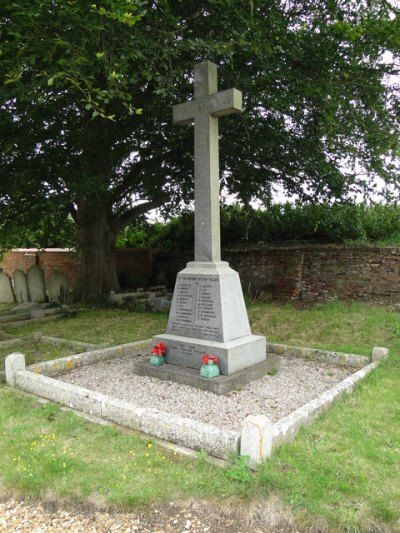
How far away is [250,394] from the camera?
16.5 feet

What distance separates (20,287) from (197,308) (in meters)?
10.8

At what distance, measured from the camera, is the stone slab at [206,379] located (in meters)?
5.04

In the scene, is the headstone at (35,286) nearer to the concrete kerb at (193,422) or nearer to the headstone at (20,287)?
the headstone at (20,287)

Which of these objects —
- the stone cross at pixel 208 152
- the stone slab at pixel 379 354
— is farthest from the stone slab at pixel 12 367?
the stone slab at pixel 379 354

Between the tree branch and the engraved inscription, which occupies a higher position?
the tree branch

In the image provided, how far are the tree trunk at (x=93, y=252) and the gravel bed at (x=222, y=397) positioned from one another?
7.16 m

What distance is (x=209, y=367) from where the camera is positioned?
5176 millimetres

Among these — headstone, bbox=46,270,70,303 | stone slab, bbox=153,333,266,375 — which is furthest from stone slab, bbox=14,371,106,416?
headstone, bbox=46,270,70,303

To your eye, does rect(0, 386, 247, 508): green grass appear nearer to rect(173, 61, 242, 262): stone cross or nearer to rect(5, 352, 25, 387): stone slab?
rect(5, 352, 25, 387): stone slab

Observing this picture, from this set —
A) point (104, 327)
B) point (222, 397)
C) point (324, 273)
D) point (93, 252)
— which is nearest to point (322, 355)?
point (222, 397)

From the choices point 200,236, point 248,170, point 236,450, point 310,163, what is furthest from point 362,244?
point 236,450

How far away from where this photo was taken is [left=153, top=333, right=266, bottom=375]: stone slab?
5297 mm

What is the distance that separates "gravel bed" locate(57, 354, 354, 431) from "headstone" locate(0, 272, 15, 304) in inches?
409

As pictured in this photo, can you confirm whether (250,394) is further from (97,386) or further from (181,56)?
(181,56)
